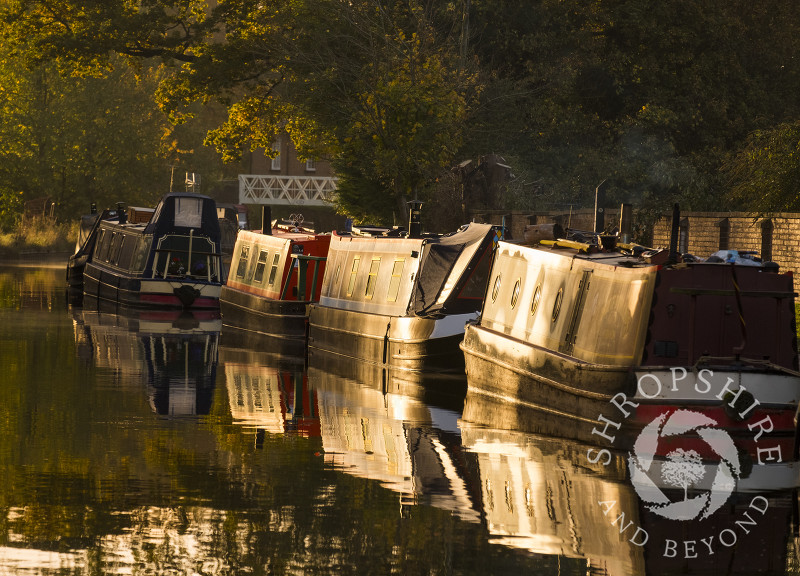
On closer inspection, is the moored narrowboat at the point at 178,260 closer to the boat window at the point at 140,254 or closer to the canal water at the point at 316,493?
the boat window at the point at 140,254

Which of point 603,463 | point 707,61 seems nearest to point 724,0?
point 707,61

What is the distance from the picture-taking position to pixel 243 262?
32.6 meters

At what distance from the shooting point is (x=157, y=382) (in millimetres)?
20875

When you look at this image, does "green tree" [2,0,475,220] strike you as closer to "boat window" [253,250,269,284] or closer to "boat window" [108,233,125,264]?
"boat window" [108,233,125,264]

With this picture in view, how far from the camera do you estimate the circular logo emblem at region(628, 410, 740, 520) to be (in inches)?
500

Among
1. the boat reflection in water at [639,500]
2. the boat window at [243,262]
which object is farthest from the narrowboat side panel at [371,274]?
A: the boat reflection in water at [639,500]

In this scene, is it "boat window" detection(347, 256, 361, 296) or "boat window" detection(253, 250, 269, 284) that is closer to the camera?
"boat window" detection(347, 256, 361, 296)

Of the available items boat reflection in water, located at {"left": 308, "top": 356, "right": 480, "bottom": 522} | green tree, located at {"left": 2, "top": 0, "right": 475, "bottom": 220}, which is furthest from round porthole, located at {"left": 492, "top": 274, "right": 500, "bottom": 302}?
green tree, located at {"left": 2, "top": 0, "right": 475, "bottom": 220}

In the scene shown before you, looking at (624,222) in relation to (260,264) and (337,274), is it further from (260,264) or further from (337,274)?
(260,264)

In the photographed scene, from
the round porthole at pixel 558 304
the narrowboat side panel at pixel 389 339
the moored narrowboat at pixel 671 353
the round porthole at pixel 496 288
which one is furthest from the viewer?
the narrowboat side panel at pixel 389 339

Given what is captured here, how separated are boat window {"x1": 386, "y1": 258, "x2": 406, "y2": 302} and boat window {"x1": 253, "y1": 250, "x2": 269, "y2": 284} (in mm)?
6529

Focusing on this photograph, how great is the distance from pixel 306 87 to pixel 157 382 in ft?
72.9

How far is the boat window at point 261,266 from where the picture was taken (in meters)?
31.0

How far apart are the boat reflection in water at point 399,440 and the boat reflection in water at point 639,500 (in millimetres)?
257
